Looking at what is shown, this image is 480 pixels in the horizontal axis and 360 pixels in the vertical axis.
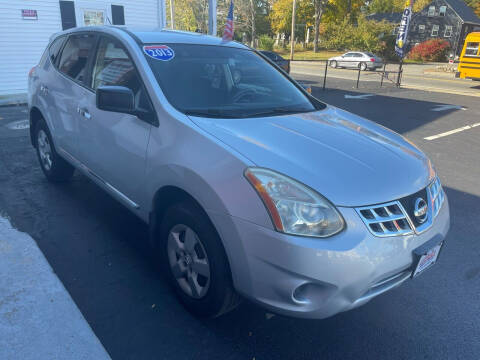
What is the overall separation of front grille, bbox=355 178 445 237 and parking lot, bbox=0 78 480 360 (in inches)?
32.4

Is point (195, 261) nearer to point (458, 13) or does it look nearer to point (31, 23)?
point (31, 23)

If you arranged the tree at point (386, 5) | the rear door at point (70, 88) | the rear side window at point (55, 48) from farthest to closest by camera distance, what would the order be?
the tree at point (386, 5)
the rear side window at point (55, 48)
the rear door at point (70, 88)

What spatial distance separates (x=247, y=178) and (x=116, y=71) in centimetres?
180

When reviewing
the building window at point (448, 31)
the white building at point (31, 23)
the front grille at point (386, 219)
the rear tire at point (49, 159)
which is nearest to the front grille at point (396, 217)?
the front grille at point (386, 219)

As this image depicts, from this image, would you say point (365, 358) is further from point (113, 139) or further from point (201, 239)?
→ point (113, 139)

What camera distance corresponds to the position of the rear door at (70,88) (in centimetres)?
364

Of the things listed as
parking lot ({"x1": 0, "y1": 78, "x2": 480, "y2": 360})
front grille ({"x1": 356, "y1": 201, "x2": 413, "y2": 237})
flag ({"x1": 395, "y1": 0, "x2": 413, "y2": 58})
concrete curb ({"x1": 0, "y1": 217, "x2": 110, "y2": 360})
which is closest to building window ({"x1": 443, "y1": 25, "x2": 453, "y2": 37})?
flag ({"x1": 395, "y1": 0, "x2": 413, "y2": 58})

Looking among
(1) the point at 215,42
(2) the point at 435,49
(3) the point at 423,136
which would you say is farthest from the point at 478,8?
(1) the point at 215,42

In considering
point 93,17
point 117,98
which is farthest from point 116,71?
point 93,17

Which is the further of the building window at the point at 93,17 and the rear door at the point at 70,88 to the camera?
the building window at the point at 93,17

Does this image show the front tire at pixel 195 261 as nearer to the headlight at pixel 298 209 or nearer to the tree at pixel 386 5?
the headlight at pixel 298 209

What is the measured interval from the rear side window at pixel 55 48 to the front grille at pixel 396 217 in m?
3.84

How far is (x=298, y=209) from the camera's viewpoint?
76.9 inches

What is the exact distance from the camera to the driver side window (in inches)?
113
